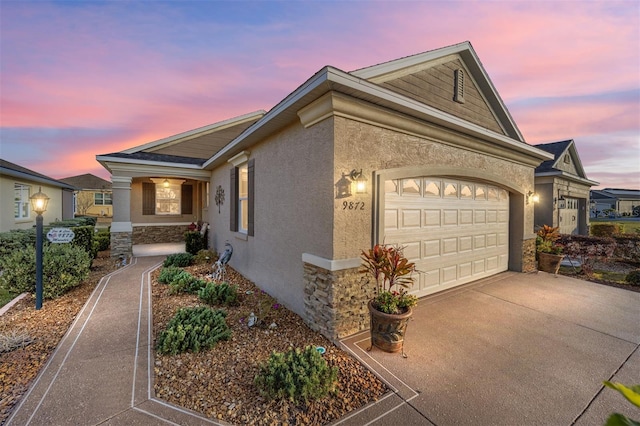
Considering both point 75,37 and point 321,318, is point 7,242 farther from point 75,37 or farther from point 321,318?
point 321,318

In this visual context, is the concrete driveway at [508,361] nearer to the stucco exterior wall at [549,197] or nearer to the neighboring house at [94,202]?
the stucco exterior wall at [549,197]

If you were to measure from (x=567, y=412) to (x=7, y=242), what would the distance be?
13.5m

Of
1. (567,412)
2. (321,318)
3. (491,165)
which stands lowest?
(567,412)

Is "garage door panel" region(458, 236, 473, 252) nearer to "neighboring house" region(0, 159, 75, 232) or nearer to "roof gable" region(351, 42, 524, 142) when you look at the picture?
"roof gable" region(351, 42, 524, 142)

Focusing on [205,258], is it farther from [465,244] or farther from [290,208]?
[465,244]

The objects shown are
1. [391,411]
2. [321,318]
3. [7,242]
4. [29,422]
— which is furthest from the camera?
[7,242]

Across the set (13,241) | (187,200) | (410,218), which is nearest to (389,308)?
(410,218)

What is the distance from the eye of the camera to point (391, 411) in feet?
8.25

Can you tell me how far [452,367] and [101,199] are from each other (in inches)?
1370

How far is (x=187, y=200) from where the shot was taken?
12.9 metres

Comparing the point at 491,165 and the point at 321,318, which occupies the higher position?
the point at 491,165

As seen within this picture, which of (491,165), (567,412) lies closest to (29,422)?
(567,412)

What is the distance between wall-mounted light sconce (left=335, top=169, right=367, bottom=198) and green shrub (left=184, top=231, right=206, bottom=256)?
7935 mm

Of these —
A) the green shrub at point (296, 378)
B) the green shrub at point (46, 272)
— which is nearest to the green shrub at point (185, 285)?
the green shrub at point (46, 272)
